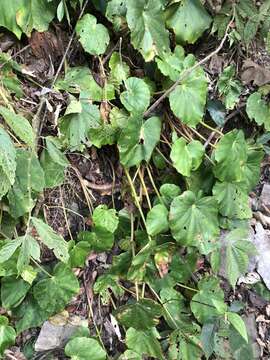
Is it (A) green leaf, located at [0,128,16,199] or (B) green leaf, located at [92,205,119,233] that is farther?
(B) green leaf, located at [92,205,119,233]

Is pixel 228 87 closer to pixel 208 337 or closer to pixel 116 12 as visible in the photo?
pixel 116 12

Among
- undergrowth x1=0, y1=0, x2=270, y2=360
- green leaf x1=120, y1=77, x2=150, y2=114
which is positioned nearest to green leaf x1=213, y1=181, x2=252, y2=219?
undergrowth x1=0, y1=0, x2=270, y2=360

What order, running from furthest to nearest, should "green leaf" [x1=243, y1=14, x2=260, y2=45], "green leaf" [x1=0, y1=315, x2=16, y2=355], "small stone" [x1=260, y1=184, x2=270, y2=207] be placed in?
"small stone" [x1=260, y1=184, x2=270, y2=207]
"green leaf" [x1=243, y1=14, x2=260, y2=45]
"green leaf" [x1=0, y1=315, x2=16, y2=355]

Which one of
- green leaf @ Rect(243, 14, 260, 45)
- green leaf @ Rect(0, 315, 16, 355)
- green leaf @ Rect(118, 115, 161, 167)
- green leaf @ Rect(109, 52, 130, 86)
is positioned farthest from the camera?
green leaf @ Rect(243, 14, 260, 45)

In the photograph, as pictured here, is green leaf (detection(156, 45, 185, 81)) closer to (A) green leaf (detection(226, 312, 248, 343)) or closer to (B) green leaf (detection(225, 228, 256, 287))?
(B) green leaf (detection(225, 228, 256, 287))

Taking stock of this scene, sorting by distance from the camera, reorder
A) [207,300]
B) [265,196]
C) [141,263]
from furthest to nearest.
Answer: [265,196] → [207,300] → [141,263]

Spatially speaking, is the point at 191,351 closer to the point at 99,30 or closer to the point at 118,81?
the point at 118,81

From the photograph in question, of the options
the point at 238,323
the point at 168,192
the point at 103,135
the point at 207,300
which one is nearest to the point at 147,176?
the point at 168,192
